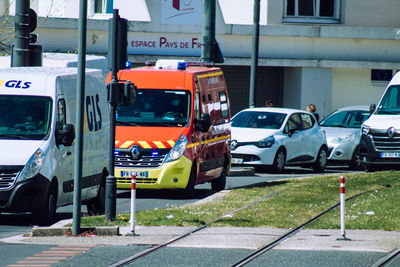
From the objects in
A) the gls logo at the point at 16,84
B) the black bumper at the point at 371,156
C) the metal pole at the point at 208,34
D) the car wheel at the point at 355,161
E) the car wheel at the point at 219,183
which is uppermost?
the metal pole at the point at 208,34

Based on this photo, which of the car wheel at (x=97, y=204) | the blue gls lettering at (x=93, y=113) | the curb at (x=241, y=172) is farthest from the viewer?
the curb at (x=241, y=172)

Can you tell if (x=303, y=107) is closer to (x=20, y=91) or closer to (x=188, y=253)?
(x=20, y=91)

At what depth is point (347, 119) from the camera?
87.5 feet

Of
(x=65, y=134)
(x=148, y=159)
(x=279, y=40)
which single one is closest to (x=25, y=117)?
(x=65, y=134)

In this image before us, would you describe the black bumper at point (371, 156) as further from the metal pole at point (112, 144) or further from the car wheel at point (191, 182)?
the metal pole at point (112, 144)

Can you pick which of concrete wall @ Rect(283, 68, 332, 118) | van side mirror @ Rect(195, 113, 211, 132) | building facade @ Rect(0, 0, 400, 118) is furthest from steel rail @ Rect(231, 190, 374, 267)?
concrete wall @ Rect(283, 68, 332, 118)

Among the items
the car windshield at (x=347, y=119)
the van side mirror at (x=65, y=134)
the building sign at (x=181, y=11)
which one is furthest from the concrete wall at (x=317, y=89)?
the van side mirror at (x=65, y=134)

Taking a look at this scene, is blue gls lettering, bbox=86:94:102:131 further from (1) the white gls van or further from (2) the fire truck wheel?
(2) the fire truck wheel

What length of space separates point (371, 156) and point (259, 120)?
3510 millimetres

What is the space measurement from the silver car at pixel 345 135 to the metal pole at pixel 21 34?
10.9 m

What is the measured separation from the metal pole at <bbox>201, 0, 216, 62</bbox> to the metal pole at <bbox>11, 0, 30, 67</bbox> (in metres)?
6.26

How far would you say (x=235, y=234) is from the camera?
39.5 ft

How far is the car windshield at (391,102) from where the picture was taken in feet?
71.3

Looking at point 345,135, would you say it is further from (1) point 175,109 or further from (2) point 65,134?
(2) point 65,134
